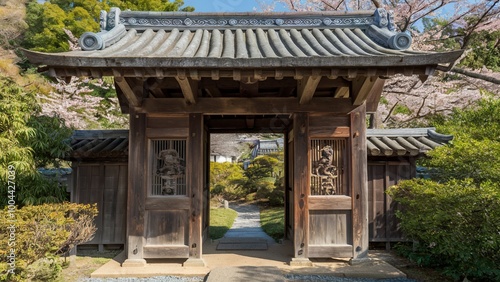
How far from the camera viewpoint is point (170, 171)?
531 centimetres

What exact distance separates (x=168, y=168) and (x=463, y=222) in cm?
413

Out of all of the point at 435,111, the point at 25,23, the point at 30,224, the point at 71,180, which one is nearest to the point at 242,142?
the point at 25,23

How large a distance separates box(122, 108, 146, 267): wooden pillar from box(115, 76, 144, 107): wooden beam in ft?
0.68

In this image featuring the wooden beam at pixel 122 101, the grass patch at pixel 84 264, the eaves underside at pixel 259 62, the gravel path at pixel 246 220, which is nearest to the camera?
the eaves underside at pixel 259 62

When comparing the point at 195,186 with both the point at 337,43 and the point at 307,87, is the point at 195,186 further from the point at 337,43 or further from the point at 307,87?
the point at 337,43

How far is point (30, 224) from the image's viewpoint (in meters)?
3.82

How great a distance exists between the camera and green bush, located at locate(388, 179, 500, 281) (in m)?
3.57

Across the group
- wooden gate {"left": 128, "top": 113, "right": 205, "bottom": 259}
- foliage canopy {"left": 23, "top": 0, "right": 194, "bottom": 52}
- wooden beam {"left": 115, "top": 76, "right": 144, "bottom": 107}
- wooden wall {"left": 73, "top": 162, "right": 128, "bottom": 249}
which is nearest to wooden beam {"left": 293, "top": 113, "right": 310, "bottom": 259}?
wooden gate {"left": 128, "top": 113, "right": 205, "bottom": 259}

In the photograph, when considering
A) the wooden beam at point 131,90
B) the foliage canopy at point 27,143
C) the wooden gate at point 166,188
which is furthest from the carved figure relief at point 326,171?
the foliage canopy at point 27,143

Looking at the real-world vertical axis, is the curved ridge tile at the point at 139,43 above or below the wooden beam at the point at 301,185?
above

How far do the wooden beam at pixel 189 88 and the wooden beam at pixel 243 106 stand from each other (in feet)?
0.48

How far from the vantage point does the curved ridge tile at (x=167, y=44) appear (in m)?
4.57

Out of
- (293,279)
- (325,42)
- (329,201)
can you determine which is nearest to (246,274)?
(293,279)

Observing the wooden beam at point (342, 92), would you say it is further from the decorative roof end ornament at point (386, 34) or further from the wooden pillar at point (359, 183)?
the decorative roof end ornament at point (386, 34)
